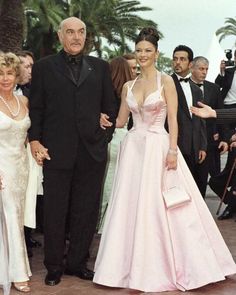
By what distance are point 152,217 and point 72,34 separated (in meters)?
1.60

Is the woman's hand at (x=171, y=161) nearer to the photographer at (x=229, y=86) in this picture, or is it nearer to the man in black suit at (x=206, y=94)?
the man in black suit at (x=206, y=94)

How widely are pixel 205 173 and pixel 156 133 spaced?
1.95 m

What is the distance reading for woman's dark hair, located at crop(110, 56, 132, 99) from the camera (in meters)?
5.65

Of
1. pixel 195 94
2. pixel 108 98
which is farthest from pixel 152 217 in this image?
pixel 195 94

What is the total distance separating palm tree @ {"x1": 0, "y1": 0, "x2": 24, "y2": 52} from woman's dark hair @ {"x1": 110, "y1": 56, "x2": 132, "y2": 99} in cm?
1399

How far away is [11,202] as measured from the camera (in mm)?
4512

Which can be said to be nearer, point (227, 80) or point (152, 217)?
point (152, 217)

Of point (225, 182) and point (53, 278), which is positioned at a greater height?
point (225, 182)

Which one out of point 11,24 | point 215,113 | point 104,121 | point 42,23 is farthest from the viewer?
point 42,23

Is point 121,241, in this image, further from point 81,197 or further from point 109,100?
point 109,100

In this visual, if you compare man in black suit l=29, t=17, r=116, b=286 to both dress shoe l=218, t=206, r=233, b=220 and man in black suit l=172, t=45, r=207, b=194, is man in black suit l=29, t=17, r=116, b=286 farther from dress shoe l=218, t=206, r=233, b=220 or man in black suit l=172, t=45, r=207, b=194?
dress shoe l=218, t=206, r=233, b=220

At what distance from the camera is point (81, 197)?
4.69m

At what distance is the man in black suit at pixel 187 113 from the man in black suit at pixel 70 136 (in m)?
1.32

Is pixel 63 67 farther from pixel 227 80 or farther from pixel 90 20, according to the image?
pixel 90 20
